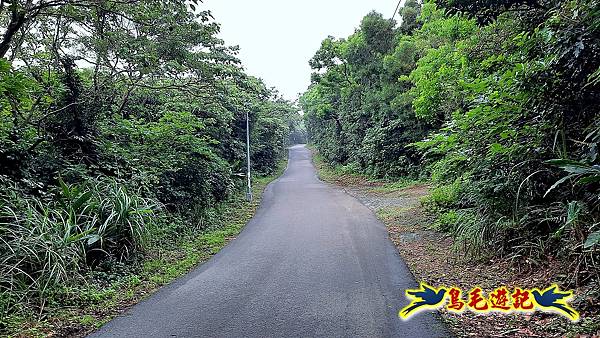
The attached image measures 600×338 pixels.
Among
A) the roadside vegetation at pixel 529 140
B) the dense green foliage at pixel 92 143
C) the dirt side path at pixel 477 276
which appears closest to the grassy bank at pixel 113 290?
the dense green foliage at pixel 92 143

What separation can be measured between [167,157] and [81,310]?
516cm

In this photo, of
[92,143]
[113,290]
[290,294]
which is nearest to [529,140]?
[290,294]

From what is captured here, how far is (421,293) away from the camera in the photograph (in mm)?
4988

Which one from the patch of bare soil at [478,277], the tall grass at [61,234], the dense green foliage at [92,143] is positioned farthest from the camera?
the dense green foliage at [92,143]

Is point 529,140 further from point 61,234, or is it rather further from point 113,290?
point 61,234

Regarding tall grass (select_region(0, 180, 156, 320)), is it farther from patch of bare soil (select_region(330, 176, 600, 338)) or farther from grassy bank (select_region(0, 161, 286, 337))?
patch of bare soil (select_region(330, 176, 600, 338))

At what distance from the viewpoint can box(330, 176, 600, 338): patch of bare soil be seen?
3457 millimetres

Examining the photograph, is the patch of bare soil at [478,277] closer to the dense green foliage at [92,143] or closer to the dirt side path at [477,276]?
the dirt side path at [477,276]

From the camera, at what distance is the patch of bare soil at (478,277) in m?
3.46

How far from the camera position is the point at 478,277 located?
5078 millimetres

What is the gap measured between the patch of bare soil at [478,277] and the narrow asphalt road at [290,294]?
250mm

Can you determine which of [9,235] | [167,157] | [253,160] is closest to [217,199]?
[167,157]

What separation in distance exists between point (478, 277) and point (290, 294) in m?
2.43

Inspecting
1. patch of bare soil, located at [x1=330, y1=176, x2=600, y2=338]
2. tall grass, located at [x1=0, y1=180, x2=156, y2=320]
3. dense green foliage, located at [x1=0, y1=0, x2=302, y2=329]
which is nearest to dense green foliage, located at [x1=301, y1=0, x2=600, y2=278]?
patch of bare soil, located at [x1=330, y1=176, x2=600, y2=338]
